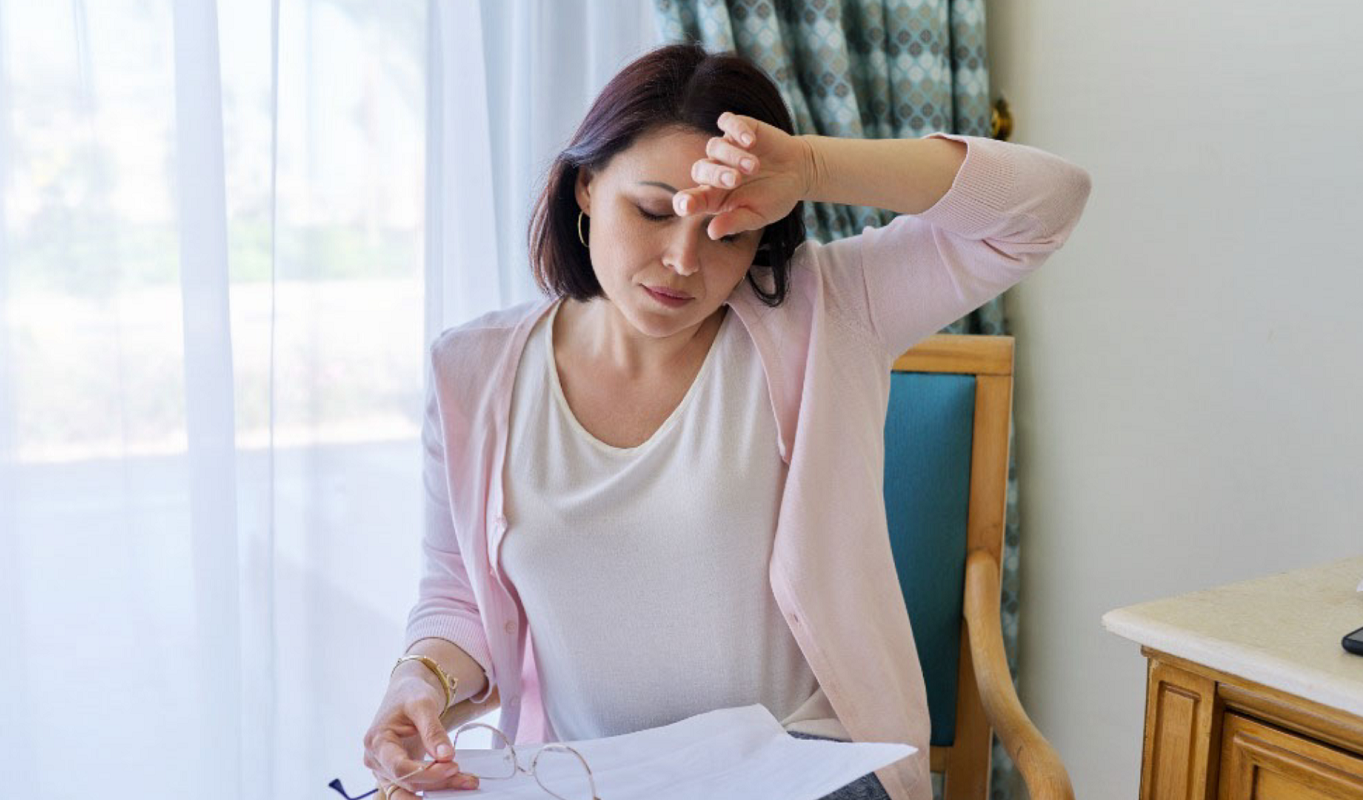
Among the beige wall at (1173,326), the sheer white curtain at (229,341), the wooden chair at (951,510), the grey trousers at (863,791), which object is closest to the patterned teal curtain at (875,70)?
the beige wall at (1173,326)

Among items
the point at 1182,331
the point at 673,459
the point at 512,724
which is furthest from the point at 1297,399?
the point at 512,724

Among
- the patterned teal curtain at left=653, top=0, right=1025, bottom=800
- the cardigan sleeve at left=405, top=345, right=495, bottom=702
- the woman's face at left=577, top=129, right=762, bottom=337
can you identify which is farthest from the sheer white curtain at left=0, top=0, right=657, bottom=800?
the woman's face at left=577, top=129, right=762, bottom=337

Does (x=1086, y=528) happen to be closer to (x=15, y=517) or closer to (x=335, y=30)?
(x=335, y=30)

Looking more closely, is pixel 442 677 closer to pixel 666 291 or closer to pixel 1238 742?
pixel 666 291

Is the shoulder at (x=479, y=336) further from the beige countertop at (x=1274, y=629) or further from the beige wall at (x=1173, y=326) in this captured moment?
the beige wall at (x=1173, y=326)

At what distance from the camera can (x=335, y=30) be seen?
5.15 ft

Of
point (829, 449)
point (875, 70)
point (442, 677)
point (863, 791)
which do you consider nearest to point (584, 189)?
point (829, 449)

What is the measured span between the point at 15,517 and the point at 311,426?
357mm

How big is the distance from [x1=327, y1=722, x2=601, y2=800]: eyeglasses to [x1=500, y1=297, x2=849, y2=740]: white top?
16 cm

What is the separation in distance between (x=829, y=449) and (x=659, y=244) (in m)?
0.26

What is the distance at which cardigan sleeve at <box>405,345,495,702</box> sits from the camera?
121cm

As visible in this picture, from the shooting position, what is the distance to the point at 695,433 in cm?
118

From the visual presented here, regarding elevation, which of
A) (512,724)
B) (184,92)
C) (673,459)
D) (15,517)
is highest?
(184,92)

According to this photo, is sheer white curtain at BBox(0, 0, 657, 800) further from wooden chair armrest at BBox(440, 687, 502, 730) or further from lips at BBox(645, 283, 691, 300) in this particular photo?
lips at BBox(645, 283, 691, 300)
